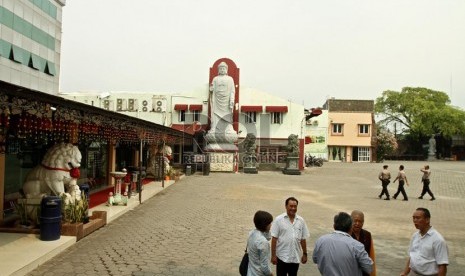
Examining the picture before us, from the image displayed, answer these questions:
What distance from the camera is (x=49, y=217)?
840 centimetres

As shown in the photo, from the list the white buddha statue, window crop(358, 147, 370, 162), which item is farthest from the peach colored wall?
the white buddha statue

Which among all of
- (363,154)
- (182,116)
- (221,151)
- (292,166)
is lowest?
(292,166)

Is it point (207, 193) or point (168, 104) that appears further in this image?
point (168, 104)

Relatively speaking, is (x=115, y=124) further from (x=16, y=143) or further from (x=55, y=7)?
(x=55, y=7)

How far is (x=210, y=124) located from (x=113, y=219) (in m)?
27.4

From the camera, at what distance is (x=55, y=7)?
39.8 m

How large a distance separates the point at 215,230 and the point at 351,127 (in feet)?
155

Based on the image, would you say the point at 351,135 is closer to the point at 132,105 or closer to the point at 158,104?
the point at 158,104

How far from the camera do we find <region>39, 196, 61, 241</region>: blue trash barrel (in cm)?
834

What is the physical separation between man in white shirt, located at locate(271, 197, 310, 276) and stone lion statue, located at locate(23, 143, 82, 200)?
592 cm

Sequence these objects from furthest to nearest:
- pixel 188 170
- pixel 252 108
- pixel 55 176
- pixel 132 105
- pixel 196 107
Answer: pixel 132 105
pixel 196 107
pixel 252 108
pixel 188 170
pixel 55 176

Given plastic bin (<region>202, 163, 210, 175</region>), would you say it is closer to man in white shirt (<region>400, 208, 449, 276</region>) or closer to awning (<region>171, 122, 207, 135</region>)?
awning (<region>171, 122, 207, 135</region>)

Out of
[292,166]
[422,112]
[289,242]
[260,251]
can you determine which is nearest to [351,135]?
[422,112]

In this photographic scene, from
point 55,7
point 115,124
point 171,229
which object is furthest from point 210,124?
point 171,229
